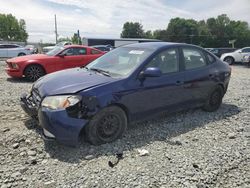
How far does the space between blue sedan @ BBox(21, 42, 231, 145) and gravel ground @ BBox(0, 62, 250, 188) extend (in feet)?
1.00

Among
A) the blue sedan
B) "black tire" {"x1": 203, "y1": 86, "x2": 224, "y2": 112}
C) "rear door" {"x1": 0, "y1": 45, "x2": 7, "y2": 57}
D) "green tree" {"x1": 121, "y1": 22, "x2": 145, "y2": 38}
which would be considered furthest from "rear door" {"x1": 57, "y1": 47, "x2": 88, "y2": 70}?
"green tree" {"x1": 121, "y1": 22, "x2": 145, "y2": 38}

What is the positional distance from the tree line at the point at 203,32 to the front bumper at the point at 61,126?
71036 millimetres

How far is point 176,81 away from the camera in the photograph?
467cm

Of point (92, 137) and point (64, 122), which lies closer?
point (64, 122)

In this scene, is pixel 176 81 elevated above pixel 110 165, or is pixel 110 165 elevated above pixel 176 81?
pixel 176 81

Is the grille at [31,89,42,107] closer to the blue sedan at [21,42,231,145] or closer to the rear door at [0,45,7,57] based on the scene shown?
the blue sedan at [21,42,231,145]

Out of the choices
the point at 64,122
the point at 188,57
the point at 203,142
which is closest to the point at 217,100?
the point at 188,57

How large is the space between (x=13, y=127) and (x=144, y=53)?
2.67 meters

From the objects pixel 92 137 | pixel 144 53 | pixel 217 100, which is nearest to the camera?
pixel 92 137

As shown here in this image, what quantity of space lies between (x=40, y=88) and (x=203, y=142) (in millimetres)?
2802

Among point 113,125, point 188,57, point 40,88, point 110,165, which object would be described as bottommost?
point 110,165

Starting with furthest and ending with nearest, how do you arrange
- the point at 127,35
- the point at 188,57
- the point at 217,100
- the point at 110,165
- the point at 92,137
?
the point at 127,35
the point at 217,100
the point at 188,57
the point at 92,137
the point at 110,165

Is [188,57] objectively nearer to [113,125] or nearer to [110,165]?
[113,125]

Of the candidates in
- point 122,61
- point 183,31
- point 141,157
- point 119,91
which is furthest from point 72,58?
point 183,31
